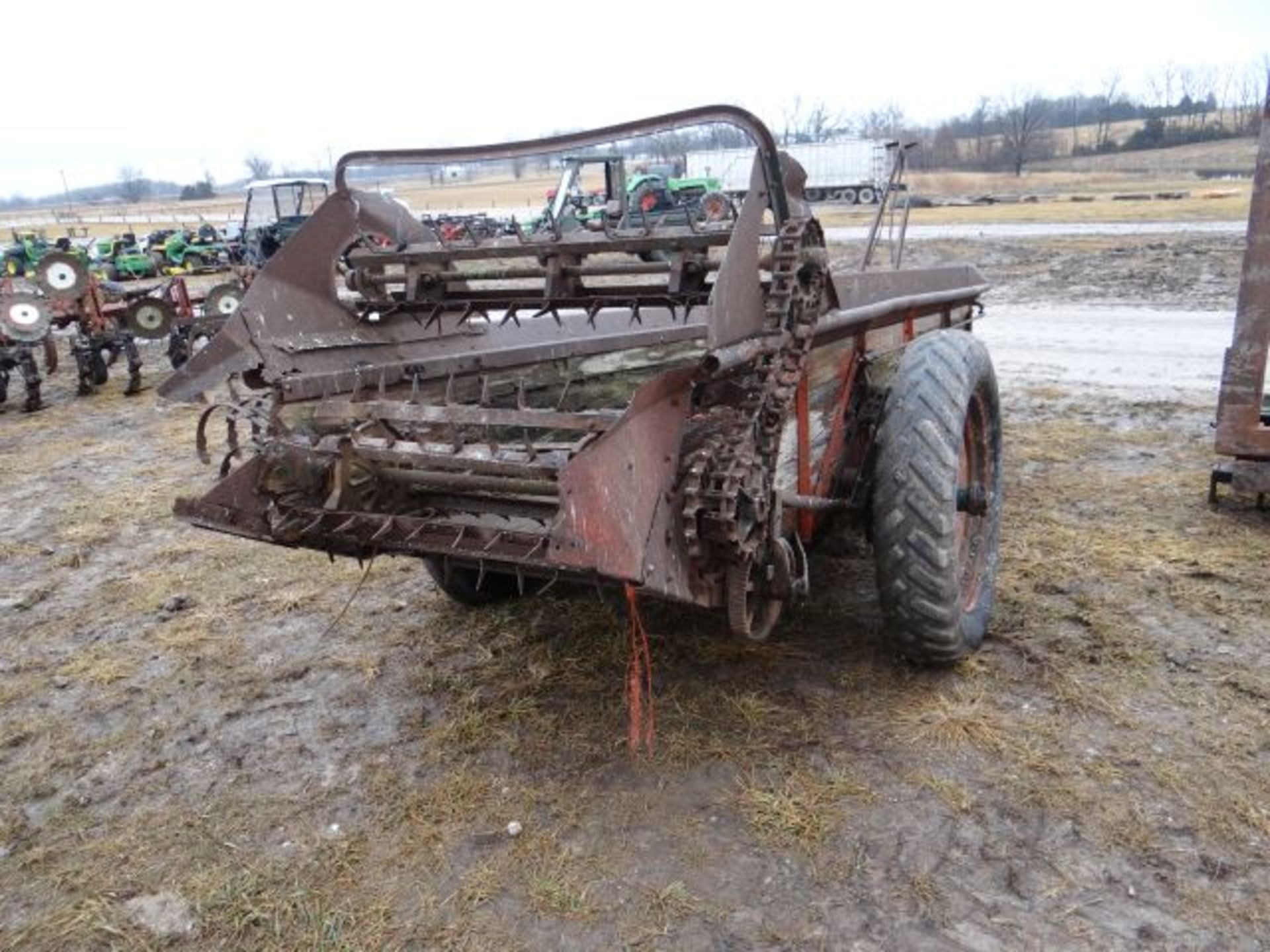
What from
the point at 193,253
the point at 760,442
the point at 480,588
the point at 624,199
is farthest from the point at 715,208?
the point at 193,253

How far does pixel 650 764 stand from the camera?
3.29 m

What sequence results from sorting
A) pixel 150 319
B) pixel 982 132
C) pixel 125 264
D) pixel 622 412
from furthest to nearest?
pixel 982 132
pixel 125 264
pixel 150 319
pixel 622 412

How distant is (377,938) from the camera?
8.70 ft

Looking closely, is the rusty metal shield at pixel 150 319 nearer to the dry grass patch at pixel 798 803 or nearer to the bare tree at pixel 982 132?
the dry grass patch at pixel 798 803

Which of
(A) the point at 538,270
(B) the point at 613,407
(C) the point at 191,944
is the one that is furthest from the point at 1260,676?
(C) the point at 191,944

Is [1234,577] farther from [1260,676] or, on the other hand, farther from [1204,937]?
[1204,937]

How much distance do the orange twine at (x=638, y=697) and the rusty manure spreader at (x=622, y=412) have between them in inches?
12.6

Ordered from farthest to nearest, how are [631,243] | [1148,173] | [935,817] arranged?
[1148,173]
[631,243]
[935,817]

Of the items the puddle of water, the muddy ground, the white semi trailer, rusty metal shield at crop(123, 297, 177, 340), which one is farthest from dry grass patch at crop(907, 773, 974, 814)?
the white semi trailer

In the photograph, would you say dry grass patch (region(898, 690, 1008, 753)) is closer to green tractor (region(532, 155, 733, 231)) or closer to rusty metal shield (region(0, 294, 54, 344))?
green tractor (region(532, 155, 733, 231))

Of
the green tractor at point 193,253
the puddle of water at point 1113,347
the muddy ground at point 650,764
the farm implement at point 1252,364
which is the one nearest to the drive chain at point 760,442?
the muddy ground at point 650,764

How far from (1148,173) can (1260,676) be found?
45993mm

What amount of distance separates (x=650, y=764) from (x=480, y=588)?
4.72 feet

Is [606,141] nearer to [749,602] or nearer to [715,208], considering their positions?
[715,208]
